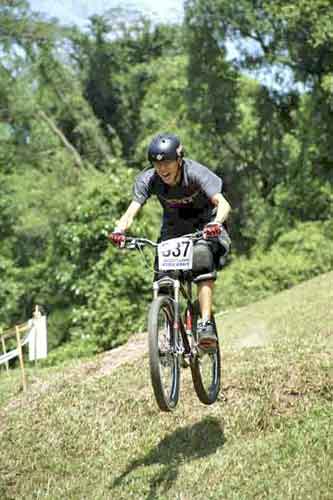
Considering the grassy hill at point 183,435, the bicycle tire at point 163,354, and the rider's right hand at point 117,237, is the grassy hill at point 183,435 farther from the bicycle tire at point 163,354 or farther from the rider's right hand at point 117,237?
the rider's right hand at point 117,237

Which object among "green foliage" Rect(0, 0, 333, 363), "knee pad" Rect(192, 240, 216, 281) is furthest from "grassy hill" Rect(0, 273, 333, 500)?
"green foliage" Rect(0, 0, 333, 363)

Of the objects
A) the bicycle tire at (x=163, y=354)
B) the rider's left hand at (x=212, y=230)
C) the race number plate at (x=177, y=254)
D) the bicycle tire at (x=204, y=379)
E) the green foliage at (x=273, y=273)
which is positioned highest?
the rider's left hand at (x=212, y=230)

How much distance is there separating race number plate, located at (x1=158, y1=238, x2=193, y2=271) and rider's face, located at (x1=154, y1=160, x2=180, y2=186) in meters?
0.58

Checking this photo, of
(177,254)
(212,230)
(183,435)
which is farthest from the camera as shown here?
(183,435)

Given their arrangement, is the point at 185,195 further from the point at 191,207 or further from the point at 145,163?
the point at 145,163

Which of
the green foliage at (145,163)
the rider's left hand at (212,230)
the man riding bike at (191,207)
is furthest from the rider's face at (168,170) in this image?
the green foliage at (145,163)

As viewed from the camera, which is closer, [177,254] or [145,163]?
[177,254]

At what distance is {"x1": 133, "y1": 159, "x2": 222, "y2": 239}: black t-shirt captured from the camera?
6.98 metres

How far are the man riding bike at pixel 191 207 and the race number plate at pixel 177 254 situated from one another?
210mm

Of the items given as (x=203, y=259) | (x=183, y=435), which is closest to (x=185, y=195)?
(x=203, y=259)

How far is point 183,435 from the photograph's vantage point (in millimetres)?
7879

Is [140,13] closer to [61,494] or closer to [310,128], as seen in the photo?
[310,128]

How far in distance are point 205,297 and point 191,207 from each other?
0.90 metres

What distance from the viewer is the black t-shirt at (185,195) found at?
275 inches
